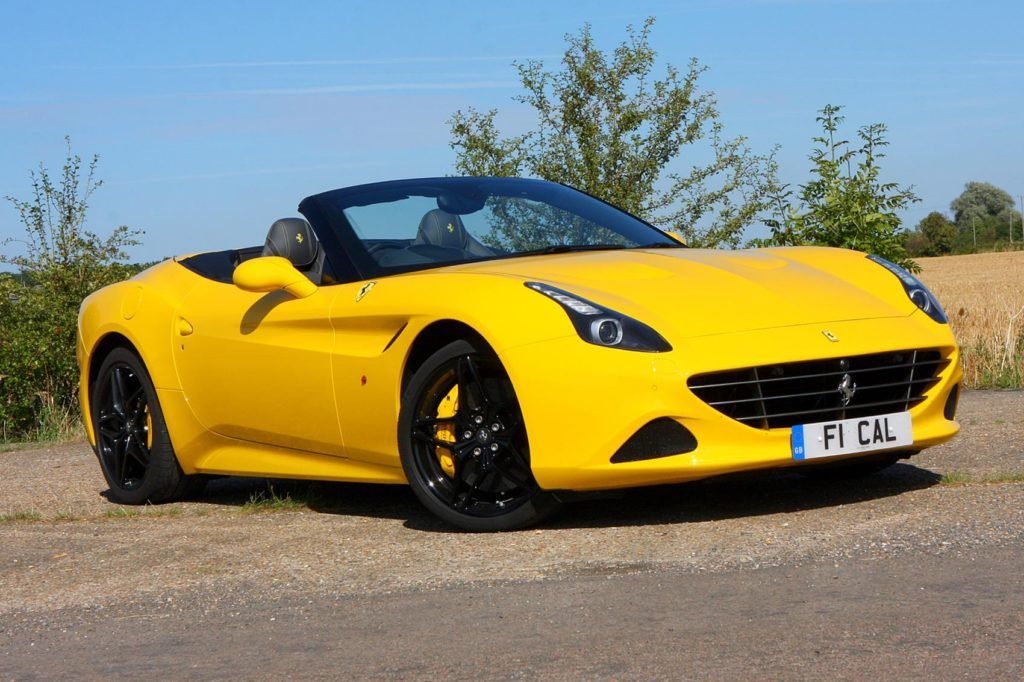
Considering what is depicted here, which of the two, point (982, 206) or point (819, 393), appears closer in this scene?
point (819, 393)

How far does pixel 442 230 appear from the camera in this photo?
6.24 metres

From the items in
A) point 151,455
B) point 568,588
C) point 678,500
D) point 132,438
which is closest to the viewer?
→ point 568,588

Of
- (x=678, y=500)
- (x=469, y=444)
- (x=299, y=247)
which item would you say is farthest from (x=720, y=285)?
(x=299, y=247)

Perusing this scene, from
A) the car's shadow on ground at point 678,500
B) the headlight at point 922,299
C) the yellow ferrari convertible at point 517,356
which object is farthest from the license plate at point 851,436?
the headlight at point 922,299

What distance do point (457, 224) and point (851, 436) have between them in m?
2.03

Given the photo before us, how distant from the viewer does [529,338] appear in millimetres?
5023

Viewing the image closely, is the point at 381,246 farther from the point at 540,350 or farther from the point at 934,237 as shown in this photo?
the point at 934,237

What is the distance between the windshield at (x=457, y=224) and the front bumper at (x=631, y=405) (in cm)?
122

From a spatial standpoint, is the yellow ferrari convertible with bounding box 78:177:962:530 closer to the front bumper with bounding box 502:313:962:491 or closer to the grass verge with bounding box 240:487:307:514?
the front bumper with bounding box 502:313:962:491

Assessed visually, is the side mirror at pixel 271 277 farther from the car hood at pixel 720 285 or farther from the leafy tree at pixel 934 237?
the leafy tree at pixel 934 237

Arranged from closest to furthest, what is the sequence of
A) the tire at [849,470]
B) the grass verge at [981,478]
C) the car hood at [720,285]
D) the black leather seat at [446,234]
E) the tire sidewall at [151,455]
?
the car hood at [720,285] → the grass verge at [981,478] → the tire at [849,470] → the black leather seat at [446,234] → the tire sidewall at [151,455]

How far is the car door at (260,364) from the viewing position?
593 cm

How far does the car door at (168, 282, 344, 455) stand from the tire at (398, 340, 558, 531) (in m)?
0.55

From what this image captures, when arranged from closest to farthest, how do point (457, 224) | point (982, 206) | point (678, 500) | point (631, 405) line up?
1. point (631, 405)
2. point (678, 500)
3. point (457, 224)
4. point (982, 206)
